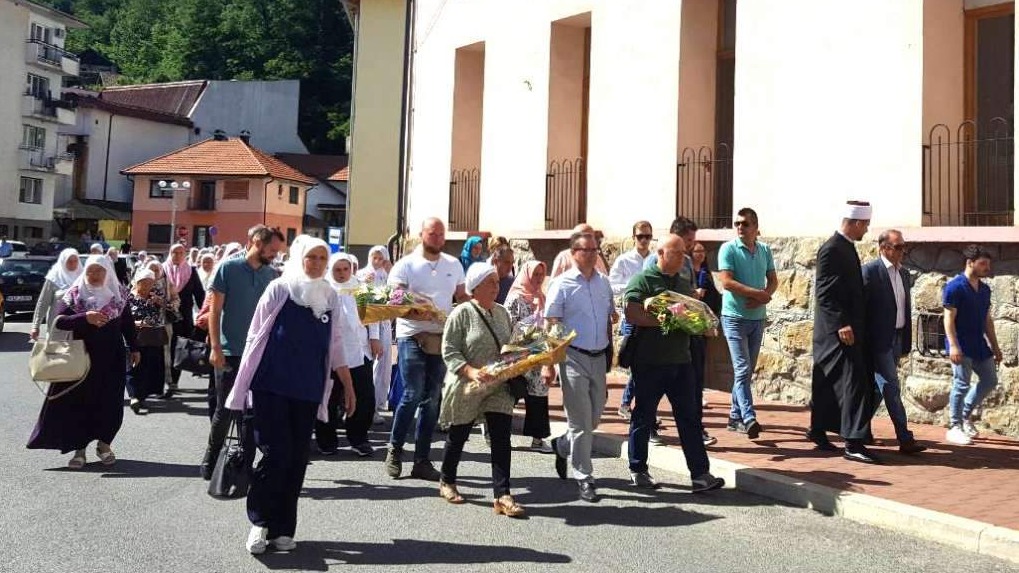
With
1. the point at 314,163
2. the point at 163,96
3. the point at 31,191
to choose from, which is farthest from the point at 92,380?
the point at 163,96

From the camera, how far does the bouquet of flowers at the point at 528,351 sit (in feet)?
21.7

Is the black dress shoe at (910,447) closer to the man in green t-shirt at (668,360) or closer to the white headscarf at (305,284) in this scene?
the man in green t-shirt at (668,360)

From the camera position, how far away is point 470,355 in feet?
22.2

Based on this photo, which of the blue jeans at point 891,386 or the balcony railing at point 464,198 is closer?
the blue jeans at point 891,386

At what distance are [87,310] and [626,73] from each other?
8.31m

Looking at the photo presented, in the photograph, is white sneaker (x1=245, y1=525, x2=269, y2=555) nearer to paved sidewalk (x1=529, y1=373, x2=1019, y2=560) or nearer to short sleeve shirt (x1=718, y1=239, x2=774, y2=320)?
paved sidewalk (x1=529, y1=373, x2=1019, y2=560)

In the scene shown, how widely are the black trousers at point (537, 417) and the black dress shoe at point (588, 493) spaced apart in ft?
3.26

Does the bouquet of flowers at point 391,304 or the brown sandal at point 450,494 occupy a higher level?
the bouquet of flowers at point 391,304

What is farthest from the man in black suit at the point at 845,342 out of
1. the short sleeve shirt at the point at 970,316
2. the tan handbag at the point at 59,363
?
the tan handbag at the point at 59,363

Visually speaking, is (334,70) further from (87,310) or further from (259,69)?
(87,310)

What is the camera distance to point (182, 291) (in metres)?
12.8

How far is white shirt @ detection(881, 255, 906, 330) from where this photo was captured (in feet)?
28.1

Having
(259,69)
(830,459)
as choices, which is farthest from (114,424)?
(259,69)

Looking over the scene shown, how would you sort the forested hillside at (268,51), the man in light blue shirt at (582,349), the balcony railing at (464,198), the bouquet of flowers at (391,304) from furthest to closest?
the forested hillside at (268,51) < the balcony railing at (464,198) < the bouquet of flowers at (391,304) < the man in light blue shirt at (582,349)
